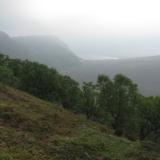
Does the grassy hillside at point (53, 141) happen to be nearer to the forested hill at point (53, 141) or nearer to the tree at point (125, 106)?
the forested hill at point (53, 141)

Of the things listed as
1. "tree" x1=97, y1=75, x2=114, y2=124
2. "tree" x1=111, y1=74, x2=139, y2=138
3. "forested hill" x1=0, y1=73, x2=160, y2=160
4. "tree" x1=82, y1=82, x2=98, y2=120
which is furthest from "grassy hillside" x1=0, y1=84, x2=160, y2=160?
"tree" x1=82, y1=82, x2=98, y2=120

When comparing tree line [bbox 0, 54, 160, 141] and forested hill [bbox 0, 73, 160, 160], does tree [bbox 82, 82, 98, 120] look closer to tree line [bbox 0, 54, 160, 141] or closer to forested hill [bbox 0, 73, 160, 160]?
tree line [bbox 0, 54, 160, 141]

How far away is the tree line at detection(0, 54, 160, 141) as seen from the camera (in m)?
75.9

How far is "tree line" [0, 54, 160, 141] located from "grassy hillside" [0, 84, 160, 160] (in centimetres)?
2369

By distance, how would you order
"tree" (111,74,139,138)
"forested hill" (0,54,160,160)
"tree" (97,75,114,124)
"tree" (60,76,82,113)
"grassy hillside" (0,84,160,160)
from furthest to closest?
"tree" (60,76,82,113)
"tree" (97,75,114,124)
"tree" (111,74,139,138)
"forested hill" (0,54,160,160)
"grassy hillside" (0,84,160,160)

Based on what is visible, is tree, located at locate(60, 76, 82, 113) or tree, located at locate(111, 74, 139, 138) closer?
tree, located at locate(111, 74, 139, 138)

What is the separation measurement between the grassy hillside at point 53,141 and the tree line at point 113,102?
2369cm

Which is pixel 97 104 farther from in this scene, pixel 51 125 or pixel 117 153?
pixel 117 153

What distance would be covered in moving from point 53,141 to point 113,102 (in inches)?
1548

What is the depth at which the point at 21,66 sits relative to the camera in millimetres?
99750

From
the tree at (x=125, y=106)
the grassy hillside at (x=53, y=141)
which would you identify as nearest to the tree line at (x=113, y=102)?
the tree at (x=125, y=106)

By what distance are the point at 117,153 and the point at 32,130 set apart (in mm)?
9536

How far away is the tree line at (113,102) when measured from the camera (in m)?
75.9

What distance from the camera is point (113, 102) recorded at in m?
77.4
